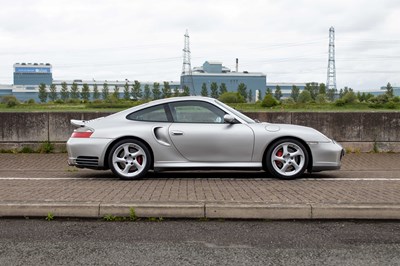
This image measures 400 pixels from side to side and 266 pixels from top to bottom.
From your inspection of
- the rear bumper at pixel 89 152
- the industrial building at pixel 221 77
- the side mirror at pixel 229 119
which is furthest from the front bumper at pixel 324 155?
the industrial building at pixel 221 77

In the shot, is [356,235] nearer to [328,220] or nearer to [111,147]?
[328,220]

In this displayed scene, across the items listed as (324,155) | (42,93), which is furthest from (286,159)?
(42,93)

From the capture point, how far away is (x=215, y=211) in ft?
17.9

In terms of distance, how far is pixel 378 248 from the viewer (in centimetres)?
448

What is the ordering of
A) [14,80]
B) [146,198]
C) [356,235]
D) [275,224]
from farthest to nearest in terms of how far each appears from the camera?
[14,80]
[146,198]
[275,224]
[356,235]

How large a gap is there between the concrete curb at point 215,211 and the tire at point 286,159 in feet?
8.29

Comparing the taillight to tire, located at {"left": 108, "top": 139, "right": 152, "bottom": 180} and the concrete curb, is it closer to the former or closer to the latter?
tire, located at {"left": 108, "top": 139, "right": 152, "bottom": 180}

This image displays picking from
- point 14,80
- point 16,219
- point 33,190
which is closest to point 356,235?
point 16,219

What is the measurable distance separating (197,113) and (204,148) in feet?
2.01

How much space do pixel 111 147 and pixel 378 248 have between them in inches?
185

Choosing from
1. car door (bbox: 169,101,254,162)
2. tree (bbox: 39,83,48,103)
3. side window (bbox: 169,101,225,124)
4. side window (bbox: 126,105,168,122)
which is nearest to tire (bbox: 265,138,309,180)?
car door (bbox: 169,101,254,162)

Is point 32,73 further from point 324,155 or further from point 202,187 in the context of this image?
point 202,187

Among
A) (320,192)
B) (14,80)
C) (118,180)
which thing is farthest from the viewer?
(14,80)

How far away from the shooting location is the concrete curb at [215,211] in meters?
5.45
